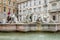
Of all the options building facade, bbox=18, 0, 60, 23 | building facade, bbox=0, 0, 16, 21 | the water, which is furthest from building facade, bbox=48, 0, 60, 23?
the water

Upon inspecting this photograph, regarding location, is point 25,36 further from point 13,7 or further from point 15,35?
point 13,7

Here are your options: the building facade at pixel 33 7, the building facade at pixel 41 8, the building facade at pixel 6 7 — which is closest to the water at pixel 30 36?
the building facade at pixel 41 8

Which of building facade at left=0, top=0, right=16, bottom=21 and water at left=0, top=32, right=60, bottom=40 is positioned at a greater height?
building facade at left=0, top=0, right=16, bottom=21

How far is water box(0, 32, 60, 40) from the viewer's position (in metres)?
14.8

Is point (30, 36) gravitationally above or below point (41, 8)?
below

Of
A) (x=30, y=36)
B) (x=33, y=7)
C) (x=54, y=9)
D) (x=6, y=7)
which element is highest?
(x=6, y=7)

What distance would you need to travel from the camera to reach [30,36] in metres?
15.4

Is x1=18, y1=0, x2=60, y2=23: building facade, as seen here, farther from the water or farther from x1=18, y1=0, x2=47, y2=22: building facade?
the water

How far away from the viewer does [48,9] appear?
1654 inches

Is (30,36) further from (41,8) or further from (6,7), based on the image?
(6,7)

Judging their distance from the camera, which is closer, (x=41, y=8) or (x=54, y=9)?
(x=54, y=9)

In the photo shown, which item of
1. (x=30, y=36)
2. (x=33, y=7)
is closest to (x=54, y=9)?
(x=33, y=7)

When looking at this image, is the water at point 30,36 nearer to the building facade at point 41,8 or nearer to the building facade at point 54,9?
the building facade at point 41,8

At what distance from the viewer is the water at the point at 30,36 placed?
48.7 ft
